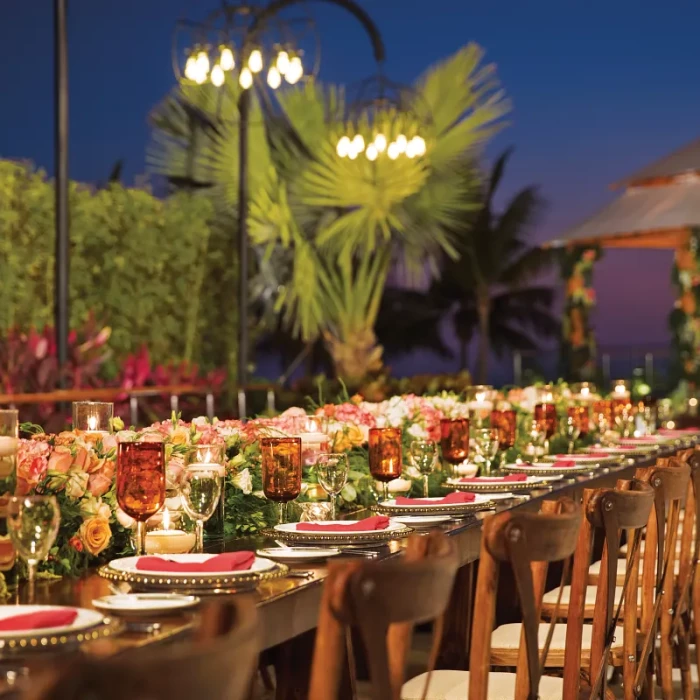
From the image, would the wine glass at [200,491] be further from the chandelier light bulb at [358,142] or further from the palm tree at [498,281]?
the palm tree at [498,281]

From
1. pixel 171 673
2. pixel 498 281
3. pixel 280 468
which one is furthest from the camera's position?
pixel 498 281

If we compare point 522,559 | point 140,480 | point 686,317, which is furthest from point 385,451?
point 686,317

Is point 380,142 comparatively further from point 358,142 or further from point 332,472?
point 332,472

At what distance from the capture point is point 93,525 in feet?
9.25

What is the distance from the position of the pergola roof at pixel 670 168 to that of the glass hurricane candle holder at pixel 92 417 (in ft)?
37.4

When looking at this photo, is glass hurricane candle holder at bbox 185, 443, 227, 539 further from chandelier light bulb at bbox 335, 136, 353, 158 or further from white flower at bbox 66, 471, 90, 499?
chandelier light bulb at bbox 335, 136, 353, 158

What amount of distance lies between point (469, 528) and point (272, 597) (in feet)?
3.77

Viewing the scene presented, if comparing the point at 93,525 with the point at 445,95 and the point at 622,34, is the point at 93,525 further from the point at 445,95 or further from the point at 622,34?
A: the point at 622,34

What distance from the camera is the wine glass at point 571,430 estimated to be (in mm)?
6391

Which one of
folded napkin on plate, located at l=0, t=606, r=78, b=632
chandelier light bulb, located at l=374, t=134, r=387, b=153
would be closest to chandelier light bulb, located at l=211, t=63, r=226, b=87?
chandelier light bulb, located at l=374, t=134, r=387, b=153

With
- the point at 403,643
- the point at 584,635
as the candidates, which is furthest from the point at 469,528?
the point at 403,643

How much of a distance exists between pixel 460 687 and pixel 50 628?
158 cm

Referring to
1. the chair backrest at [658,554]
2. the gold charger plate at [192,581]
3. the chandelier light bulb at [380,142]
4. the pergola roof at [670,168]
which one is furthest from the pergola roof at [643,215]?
the gold charger plate at [192,581]

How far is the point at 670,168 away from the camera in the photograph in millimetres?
14312
